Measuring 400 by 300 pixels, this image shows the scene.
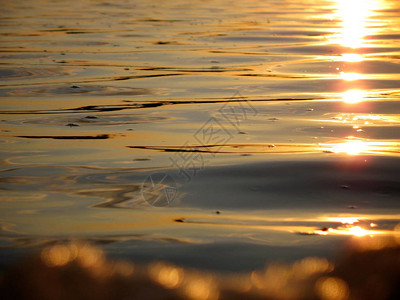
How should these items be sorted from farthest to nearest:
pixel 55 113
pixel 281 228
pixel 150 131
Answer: pixel 55 113, pixel 150 131, pixel 281 228

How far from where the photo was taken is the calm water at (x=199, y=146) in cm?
235

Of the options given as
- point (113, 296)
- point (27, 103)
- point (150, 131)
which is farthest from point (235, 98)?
point (113, 296)

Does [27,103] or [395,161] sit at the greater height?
[27,103]

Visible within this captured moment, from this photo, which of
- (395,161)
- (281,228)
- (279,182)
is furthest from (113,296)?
(395,161)

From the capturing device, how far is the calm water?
A: 235cm

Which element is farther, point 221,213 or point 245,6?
point 245,6

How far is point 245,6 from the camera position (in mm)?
13039

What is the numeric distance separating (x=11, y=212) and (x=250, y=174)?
102 cm

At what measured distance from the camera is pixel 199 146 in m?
3.62

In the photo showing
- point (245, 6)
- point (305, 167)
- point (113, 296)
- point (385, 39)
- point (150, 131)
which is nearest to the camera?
point (113, 296)

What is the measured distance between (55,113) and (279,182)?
6.31 feet

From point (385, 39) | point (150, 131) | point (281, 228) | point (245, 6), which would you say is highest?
point (245, 6)

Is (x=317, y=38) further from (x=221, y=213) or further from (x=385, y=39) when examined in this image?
(x=221, y=213)

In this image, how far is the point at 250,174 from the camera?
3.12 m
